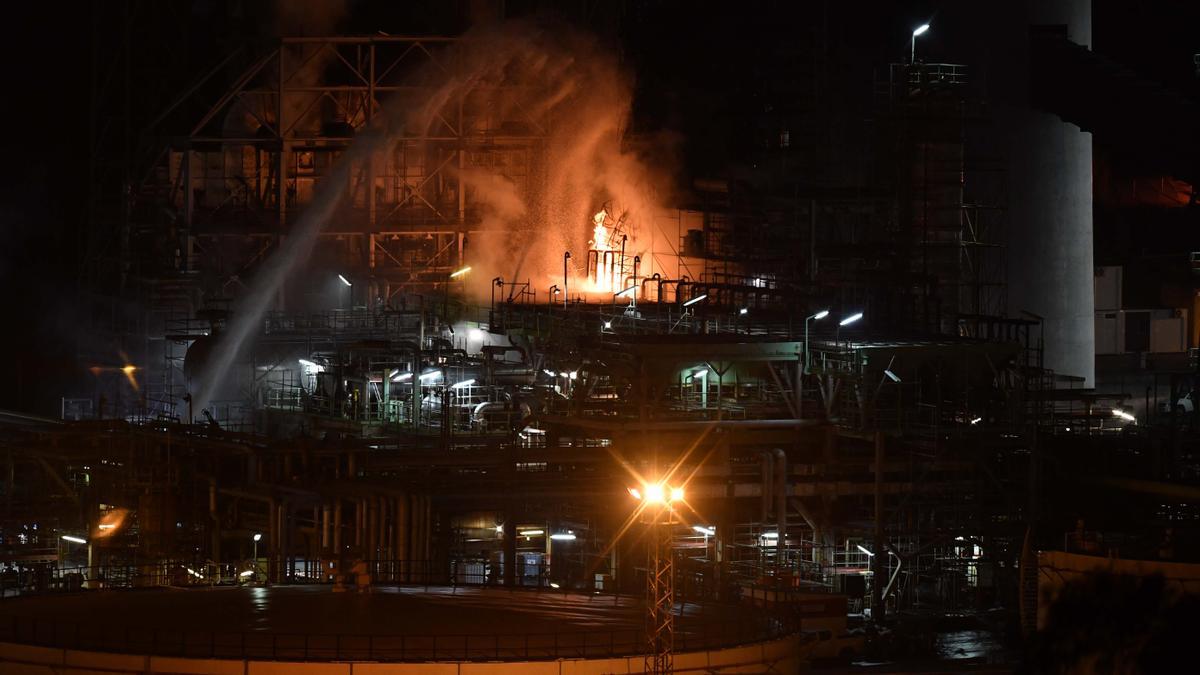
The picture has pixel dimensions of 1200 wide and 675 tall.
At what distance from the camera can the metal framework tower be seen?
112ft

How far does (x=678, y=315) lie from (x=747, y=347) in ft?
20.0

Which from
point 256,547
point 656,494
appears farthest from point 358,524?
point 656,494

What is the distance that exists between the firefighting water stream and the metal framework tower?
1315 inches

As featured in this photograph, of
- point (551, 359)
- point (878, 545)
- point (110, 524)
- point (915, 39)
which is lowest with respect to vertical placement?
point (878, 545)

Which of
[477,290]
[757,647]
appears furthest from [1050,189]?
[757,647]

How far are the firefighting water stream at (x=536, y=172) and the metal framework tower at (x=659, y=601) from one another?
3339cm

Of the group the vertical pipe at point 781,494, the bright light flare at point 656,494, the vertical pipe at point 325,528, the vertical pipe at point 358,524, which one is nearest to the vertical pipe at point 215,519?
the vertical pipe at point 325,528

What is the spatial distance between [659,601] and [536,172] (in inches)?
1526

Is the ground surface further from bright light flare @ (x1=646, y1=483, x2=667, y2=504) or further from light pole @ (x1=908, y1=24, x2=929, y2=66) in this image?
light pole @ (x1=908, y1=24, x2=929, y2=66)

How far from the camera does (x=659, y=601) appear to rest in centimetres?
3488

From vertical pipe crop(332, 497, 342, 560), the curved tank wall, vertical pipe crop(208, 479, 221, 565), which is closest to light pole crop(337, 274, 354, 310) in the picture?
vertical pipe crop(208, 479, 221, 565)

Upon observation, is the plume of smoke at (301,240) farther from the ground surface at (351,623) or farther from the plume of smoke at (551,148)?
the ground surface at (351,623)

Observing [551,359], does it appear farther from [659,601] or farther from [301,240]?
[659,601]

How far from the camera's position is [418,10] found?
74250 mm
